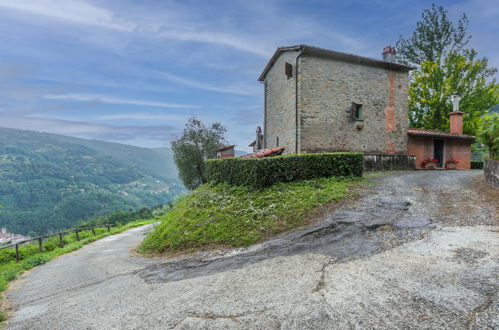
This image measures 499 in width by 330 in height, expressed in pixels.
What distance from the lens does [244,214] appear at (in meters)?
9.04

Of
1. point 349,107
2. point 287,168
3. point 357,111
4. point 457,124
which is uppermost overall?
point 349,107

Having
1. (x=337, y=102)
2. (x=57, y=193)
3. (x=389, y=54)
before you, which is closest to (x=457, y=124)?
(x=389, y=54)

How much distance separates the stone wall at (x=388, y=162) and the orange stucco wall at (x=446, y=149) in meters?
0.96

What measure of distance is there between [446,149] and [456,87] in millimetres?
8200

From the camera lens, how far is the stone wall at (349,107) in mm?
16422

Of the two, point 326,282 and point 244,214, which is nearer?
point 326,282

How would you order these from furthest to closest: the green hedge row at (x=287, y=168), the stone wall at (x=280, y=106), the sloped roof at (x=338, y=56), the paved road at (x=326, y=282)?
the stone wall at (x=280, y=106) → the sloped roof at (x=338, y=56) → the green hedge row at (x=287, y=168) → the paved road at (x=326, y=282)

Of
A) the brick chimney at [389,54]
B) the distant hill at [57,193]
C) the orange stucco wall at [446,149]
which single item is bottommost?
the distant hill at [57,193]

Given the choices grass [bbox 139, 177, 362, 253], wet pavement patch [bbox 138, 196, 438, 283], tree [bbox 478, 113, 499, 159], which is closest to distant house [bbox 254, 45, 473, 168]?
grass [bbox 139, 177, 362, 253]

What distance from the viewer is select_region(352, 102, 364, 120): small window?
17.4m

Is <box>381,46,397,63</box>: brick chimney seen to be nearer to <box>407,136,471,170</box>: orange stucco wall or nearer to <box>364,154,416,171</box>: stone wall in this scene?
<box>407,136,471,170</box>: orange stucco wall

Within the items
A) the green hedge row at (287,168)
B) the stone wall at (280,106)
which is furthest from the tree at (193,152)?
the green hedge row at (287,168)

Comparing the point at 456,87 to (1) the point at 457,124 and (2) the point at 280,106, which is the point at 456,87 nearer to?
(1) the point at 457,124

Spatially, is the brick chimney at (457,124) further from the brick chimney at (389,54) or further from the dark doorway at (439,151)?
the brick chimney at (389,54)
